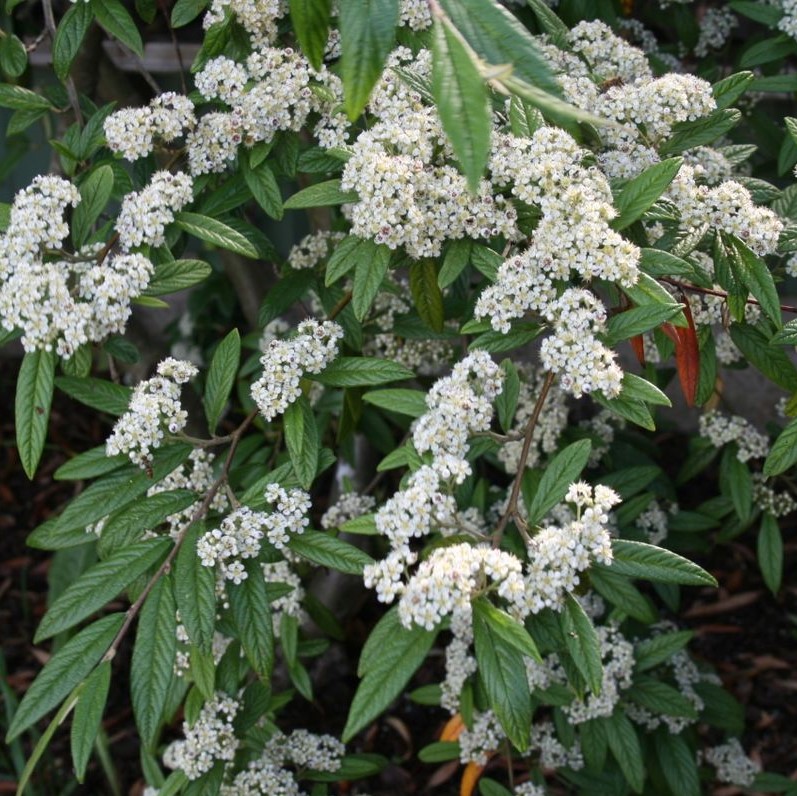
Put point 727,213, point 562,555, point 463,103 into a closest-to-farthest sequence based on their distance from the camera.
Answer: point 463,103, point 562,555, point 727,213

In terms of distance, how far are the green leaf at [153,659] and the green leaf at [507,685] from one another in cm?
63

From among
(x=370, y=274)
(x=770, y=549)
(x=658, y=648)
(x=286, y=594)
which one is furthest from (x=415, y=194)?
(x=770, y=549)

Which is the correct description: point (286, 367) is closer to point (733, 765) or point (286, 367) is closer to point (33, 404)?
point (33, 404)

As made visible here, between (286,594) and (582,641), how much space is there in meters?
0.90

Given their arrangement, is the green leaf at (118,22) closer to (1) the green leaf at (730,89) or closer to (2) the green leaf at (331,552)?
(2) the green leaf at (331,552)

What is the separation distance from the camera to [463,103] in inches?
51.3

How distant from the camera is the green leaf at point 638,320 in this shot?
5.94ft

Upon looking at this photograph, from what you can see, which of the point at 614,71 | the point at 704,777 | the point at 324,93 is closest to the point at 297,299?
the point at 324,93

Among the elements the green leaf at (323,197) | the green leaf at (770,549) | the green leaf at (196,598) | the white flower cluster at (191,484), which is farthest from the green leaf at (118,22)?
the green leaf at (770,549)

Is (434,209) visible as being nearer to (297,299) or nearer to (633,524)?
(297,299)

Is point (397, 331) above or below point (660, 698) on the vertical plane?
above

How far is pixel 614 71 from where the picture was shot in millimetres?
2412

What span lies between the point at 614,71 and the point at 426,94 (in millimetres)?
530

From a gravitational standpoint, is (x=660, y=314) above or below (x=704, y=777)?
above
